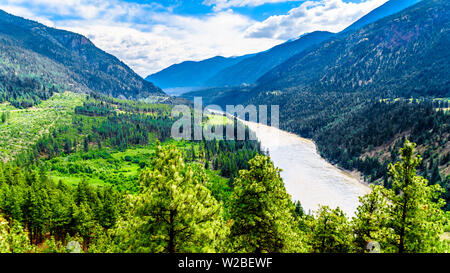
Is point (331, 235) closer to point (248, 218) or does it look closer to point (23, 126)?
point (248, 218)

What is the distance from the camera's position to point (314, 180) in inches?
4008

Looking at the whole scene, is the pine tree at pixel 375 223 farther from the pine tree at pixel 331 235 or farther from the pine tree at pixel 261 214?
the pine tree at pixel 261 214

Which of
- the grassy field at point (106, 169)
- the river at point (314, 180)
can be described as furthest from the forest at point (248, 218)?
the grassy field at point (106, 169)

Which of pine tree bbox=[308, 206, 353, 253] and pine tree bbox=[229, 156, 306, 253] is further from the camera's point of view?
pine tree bbox=[308, 206, 353, 253]

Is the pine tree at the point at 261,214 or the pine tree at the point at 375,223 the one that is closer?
the pine tree at the point at 375,223

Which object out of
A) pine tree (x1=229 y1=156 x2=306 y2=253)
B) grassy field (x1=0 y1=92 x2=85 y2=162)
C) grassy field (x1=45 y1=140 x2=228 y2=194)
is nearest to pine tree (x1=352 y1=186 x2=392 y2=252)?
pine tree (x1=229 y1=156 x2=306 y2=253)

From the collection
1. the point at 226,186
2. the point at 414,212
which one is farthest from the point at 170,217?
the point at 226,186

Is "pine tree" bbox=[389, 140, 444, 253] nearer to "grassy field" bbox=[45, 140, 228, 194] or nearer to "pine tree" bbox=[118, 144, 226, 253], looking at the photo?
"pine tree" bbox=[118, 144, 226, 253]

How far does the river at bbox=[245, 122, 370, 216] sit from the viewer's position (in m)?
82.4

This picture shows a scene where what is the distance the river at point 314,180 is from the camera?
270 feet
